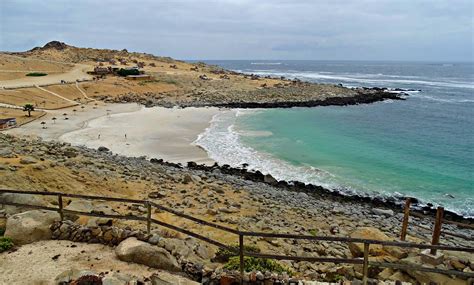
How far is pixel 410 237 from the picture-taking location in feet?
54.5

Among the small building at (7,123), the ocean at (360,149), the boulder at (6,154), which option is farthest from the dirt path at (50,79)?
the boulder at (6,154)

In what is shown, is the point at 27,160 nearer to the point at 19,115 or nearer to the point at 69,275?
the point at 69,275

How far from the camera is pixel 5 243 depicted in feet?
29.9

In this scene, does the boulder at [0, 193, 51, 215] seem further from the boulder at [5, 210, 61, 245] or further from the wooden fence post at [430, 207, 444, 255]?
the wooden fence post at [430, 207, 444, 255]

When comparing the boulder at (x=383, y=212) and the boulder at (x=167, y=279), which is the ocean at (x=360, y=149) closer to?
the boulder at (x=383, y=212)

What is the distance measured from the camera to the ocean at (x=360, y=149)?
2439cm

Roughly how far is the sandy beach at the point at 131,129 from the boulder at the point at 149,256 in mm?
18222

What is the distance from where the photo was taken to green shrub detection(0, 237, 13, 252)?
356 inches

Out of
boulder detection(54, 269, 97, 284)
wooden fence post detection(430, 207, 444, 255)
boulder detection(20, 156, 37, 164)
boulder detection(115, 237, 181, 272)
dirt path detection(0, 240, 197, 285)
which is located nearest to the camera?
boulder detection(54, 269, 97, 284)

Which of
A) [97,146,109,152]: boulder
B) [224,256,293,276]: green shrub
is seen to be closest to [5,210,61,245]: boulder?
[224,256,293,276]: green shrub

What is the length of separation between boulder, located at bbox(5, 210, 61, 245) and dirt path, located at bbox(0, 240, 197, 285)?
0.67ft

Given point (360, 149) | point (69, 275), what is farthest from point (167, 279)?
point (360, 149)

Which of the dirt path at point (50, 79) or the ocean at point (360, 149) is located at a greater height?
the dirt path at point (50, 79)

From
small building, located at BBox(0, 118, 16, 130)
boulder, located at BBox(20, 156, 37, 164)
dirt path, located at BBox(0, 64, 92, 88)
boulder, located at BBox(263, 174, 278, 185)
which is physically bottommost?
boulder, located at BBox(263, 174, 278, 185)
